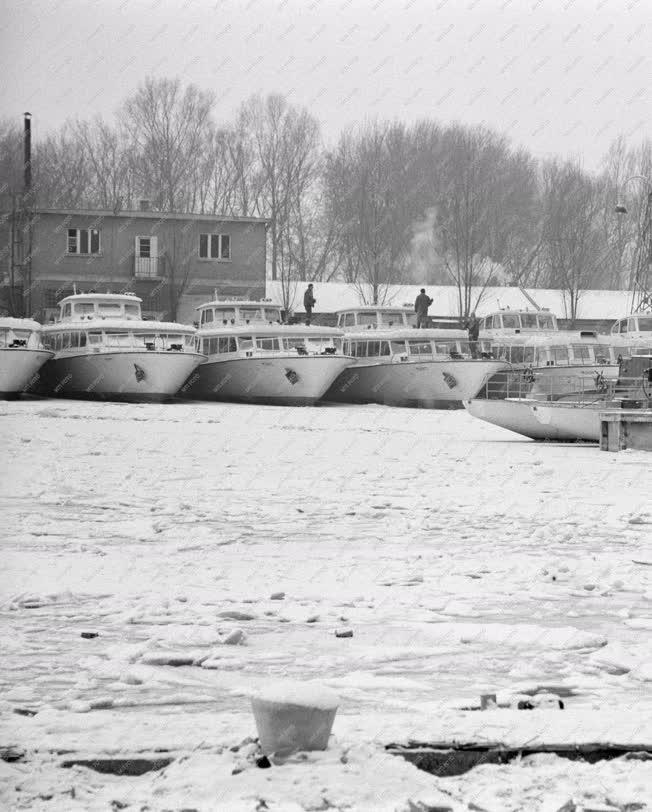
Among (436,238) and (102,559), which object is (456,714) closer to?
(102,559)

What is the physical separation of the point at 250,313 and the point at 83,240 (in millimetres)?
11808

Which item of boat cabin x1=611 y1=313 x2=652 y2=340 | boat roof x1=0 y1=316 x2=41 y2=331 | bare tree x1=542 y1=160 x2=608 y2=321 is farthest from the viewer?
bare tree x1=542 y1=160 x2=608 y2=321

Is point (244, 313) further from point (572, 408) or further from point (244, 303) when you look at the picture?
point (572, 408)

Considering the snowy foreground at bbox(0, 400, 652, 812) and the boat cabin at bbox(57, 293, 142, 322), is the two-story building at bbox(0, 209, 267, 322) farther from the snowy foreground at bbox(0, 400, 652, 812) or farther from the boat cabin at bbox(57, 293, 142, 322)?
the snowy foreground at bbox(0, 400, 652, 812)

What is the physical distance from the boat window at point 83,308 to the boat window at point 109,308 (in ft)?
0.91

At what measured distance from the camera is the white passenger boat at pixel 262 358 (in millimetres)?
35906

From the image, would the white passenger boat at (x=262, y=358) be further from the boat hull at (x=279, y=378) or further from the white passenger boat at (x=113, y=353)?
the white passenger boat at (x=113, y=353)

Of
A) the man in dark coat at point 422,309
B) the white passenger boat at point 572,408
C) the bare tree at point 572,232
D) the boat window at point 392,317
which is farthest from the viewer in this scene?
the bare tree at point 572,232

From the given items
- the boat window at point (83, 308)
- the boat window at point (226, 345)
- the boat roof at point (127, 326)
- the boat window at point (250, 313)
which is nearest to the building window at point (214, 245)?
the boat window at point (250, 313)

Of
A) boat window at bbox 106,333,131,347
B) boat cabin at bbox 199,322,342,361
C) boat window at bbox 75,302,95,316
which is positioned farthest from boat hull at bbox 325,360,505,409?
boat window at bbox 75,302,95,316

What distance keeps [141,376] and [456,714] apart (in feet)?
102

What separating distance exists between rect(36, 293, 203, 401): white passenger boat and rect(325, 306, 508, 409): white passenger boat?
17.1ft

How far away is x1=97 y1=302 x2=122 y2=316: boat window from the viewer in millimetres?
38281

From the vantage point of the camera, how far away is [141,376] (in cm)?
3503
